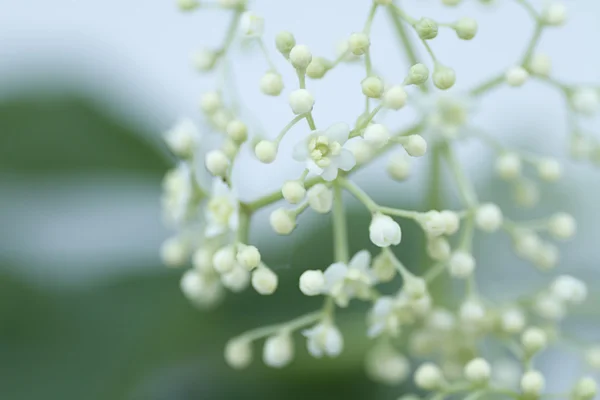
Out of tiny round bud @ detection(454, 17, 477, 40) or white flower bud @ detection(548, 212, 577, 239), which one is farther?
white flower bud @ detection(548, 212, 577, 239)

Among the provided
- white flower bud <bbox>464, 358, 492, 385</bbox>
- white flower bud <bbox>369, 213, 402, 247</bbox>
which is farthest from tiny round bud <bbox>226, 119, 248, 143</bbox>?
white flower bud <bbox>464, 358, 492, 385</bbox>

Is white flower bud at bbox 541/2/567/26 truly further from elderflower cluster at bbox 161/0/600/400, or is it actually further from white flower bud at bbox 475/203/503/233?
white flower bud at bbox 475/203/503/233

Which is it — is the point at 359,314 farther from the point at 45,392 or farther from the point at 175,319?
the point at 45,392

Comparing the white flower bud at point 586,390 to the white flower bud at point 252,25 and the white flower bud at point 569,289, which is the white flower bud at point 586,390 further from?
the white flower bud at point 252,25

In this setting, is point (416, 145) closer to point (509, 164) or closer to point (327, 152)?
point (327, 152)

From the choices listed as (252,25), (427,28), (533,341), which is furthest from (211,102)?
(533,341)

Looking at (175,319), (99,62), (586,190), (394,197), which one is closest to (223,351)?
(175,319)
